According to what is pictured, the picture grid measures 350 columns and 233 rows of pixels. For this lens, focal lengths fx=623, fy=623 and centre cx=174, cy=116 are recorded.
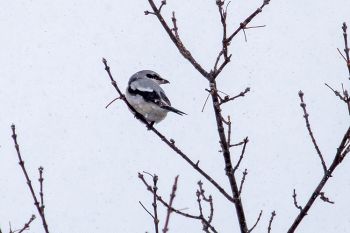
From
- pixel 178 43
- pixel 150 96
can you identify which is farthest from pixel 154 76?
pixel 178 43

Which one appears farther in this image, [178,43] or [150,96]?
[150,96]

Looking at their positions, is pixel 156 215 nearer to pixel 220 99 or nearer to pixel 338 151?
pixel 220 99

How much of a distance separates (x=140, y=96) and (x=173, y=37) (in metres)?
3.56

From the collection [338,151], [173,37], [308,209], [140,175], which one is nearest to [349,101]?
[338,151]

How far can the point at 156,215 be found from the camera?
11.2ft

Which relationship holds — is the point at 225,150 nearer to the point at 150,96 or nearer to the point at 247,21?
the point at 247,21

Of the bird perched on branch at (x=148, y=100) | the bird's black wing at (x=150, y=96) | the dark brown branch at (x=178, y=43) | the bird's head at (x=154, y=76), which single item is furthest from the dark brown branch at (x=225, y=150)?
the bird's head at (x=154, y=76)

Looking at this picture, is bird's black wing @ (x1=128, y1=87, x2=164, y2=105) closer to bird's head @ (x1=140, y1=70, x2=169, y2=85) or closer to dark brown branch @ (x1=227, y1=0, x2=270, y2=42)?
bird's head @ (x1=140, y1=70, x2=169, y2=85)

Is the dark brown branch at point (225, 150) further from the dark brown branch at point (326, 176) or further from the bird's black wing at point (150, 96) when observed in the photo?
the bird's black wing at point (150, 96)

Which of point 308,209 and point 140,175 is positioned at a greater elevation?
point 140,175

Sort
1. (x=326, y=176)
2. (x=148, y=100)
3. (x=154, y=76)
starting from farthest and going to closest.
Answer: (x=154, y=76), (x=148, y=100), (x=326, y=176)

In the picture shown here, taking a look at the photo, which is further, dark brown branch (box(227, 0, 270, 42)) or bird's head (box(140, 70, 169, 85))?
bird's head (box(140, 70, 169, 85))

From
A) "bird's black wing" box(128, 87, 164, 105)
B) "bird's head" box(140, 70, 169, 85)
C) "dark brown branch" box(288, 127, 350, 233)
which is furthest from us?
"bird's head" box(140, 70, 169, 85)

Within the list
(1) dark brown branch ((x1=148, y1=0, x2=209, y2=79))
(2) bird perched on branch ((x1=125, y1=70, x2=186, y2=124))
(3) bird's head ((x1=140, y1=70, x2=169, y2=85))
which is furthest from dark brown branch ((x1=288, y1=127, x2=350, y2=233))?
(3) bird's head ((x1=140, y1=70, x2=169, y2=85))
